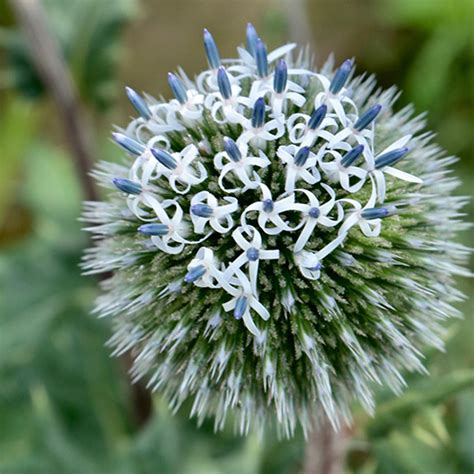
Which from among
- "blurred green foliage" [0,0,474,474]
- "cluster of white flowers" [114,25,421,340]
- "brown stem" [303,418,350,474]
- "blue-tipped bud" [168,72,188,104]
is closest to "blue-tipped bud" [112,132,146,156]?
"cluster of white flowers" [114,25,421,340]

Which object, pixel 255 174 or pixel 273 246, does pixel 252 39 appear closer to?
pixel 255 174

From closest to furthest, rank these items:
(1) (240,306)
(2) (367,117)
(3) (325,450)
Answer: (1) (240,306) → (2) (367,117) → (3) (325,450)

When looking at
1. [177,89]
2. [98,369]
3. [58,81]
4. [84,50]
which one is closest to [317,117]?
[177,89]

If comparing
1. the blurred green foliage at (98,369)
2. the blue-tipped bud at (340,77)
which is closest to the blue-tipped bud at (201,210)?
the blue-tipped bud at (340,77)

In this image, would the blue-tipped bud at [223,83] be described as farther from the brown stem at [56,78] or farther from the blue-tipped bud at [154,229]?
the brown stem at [56,78]

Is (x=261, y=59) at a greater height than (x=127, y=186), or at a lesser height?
greater

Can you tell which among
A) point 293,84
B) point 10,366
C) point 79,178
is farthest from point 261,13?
point 293,84

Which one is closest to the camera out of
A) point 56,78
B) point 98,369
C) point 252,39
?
point 252,39
